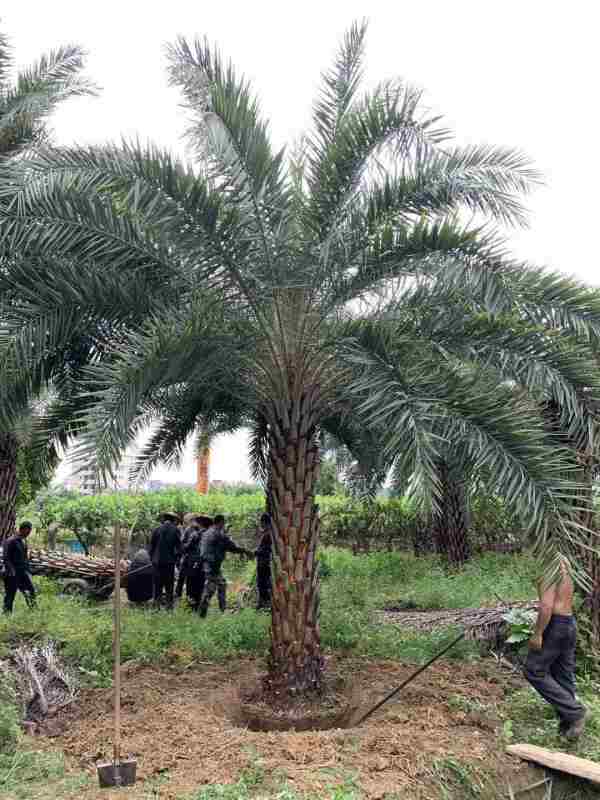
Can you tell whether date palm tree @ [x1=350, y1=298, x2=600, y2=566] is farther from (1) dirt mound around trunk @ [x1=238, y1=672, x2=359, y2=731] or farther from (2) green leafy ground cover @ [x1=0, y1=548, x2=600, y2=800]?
(1) dirt mound around trunk @ [x1=238, y1=672, x2=359, y2=731]

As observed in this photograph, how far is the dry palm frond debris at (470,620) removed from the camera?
9031 millimetres

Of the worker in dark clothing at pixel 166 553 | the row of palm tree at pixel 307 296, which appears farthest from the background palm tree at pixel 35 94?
the row of palm tree at pixel 307 296

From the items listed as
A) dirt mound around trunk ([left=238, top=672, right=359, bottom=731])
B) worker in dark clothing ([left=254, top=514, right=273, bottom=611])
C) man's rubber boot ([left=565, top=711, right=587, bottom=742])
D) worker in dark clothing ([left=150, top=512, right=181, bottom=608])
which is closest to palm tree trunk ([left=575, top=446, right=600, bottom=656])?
man's rubber boot ([left=565, top=711, right=587, bottom=742])

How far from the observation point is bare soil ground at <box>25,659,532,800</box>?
18.2 ft

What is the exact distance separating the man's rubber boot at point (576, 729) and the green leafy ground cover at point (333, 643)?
8 centimetres

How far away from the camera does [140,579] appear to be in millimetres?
12617

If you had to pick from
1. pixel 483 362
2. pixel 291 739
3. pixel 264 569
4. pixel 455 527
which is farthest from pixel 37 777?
pixel 455 527

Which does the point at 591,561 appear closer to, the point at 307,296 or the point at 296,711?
the point at 296,711

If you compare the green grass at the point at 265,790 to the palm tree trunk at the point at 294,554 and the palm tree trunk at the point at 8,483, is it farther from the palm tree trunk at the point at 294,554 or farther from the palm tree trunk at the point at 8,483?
the palm tree trunk at the point at 8,483

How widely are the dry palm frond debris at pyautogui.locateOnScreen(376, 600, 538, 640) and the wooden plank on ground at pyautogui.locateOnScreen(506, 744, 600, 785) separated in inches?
112

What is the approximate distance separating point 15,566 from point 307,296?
21.4 feet

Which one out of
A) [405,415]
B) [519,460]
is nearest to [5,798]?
[405,415]

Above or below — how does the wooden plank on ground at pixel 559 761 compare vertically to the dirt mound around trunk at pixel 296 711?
above

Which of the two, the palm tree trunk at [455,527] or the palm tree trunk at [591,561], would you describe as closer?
the palm tree trunk at [591,561]
